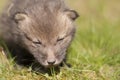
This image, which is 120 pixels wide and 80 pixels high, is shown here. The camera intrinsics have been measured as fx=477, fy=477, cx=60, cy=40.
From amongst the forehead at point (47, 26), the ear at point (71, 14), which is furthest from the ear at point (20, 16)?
the ear at point (71, 14)

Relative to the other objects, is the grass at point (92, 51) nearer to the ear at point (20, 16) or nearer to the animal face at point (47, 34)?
the animal face at point (47, 34)

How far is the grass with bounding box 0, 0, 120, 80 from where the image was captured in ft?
20.9

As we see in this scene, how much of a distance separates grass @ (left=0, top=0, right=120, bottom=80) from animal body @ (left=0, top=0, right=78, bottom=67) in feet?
0.87

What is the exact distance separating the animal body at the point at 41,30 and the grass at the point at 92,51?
0.27 metres

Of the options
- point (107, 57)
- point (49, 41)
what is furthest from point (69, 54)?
point (49, 41)

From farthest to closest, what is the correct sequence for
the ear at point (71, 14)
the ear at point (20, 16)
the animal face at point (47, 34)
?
the ear at point (71, 14) < the ear at point (20, 16) < the animal face at point (47, 34)

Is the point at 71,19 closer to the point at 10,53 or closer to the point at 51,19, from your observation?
the point at 51,19

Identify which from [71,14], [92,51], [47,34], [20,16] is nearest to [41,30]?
[47,34]

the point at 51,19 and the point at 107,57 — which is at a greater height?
the point at 51,19

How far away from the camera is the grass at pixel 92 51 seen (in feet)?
20.9

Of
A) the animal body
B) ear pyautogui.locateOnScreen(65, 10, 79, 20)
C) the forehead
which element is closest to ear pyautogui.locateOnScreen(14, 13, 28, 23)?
the animal body

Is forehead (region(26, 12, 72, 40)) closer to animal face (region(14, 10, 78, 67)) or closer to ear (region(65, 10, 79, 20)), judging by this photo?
animal face (region(14, 10, 78, 67))

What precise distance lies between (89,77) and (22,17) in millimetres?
1207

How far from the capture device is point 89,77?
6.43m
